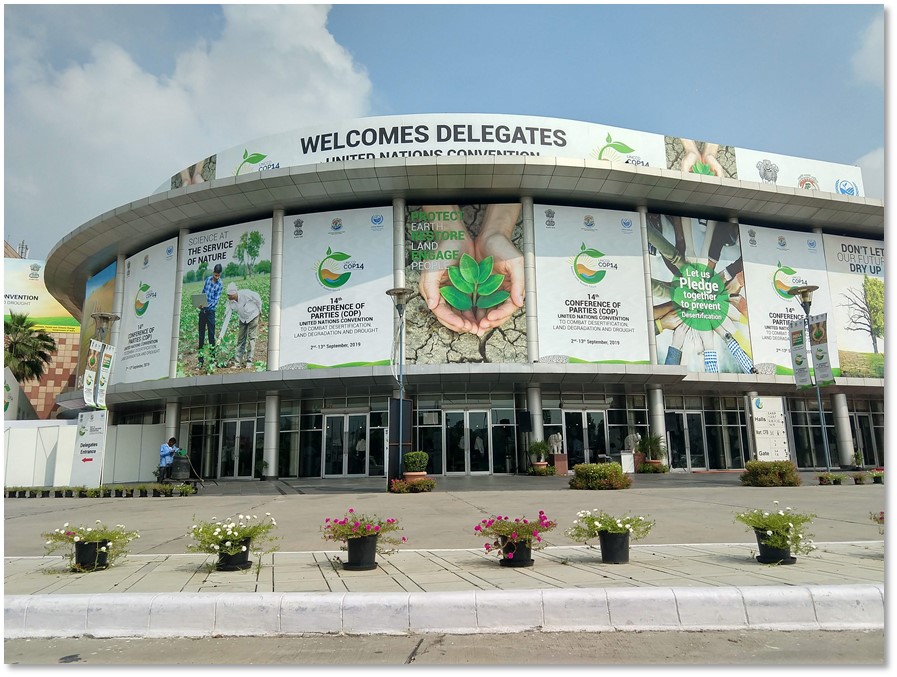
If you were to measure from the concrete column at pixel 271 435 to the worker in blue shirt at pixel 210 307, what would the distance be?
3.58 meters

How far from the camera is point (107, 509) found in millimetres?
15766

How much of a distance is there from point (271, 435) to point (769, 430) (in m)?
20.8

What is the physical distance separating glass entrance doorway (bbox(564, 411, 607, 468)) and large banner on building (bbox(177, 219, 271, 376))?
45.6ft

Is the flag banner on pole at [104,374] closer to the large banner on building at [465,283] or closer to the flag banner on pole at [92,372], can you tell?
the flag banner on pole at [92,372]

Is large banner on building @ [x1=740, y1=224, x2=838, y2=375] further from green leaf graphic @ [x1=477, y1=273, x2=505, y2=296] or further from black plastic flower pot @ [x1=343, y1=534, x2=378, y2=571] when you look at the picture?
black plastic flower pot @ [x1=343, y1=534, x2=378, y2=571]

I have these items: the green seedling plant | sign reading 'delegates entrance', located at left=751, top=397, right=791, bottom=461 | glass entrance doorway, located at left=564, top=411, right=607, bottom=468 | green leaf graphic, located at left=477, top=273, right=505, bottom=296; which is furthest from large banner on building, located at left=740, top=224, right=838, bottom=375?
the green seedling plant

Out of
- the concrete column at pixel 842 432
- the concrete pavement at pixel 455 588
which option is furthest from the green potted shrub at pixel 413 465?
the concrete column at pixel 842 432

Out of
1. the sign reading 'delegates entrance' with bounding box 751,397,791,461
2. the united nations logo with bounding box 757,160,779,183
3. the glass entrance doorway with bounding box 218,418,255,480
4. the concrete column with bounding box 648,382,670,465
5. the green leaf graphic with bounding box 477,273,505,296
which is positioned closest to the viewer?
the sign reading 'delegates entrance' with bounding box 751,397,791,461

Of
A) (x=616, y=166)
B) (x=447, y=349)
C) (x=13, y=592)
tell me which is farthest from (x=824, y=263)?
(x=13, y=592)

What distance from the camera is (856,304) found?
31.6 m

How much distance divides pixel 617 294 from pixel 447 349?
820 cm

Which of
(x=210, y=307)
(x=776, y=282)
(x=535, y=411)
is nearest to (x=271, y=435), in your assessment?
(x=210, y=307)

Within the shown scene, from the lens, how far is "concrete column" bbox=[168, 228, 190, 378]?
93.3ft

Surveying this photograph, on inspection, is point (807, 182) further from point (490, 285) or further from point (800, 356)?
point (490, 285)
